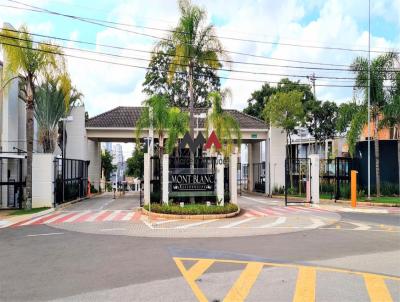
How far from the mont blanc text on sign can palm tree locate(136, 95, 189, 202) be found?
2360 mm

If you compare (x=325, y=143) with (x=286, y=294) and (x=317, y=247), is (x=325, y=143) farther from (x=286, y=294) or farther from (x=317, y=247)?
(x=286, y=294)

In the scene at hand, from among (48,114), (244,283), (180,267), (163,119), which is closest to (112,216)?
(163,119)

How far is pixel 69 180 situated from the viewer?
26797 millimetres

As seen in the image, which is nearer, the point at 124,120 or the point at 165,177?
the point at 165,177

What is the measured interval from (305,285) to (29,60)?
→ 1727 centimetres

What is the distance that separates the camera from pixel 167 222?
54.7 feet

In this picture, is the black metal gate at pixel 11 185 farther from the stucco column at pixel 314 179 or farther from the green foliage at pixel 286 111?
the green foliage at pixel 286 111

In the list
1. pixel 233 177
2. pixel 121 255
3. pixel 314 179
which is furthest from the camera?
pixel 314 179

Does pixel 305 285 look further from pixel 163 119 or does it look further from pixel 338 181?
pixel 338 181

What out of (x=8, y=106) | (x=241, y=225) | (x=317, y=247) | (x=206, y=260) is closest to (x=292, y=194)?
(x=241, y=225)

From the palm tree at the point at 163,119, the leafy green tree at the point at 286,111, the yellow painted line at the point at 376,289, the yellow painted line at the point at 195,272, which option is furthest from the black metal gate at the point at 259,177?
the yellow painted line at the point at 376,289

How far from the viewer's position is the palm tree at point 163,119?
22538mm

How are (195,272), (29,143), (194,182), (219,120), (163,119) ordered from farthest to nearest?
(219,120) → (163,119) → (29,143) → (194,182) → (195,272)

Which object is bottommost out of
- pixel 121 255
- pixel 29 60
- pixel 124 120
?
pixel 121 255
